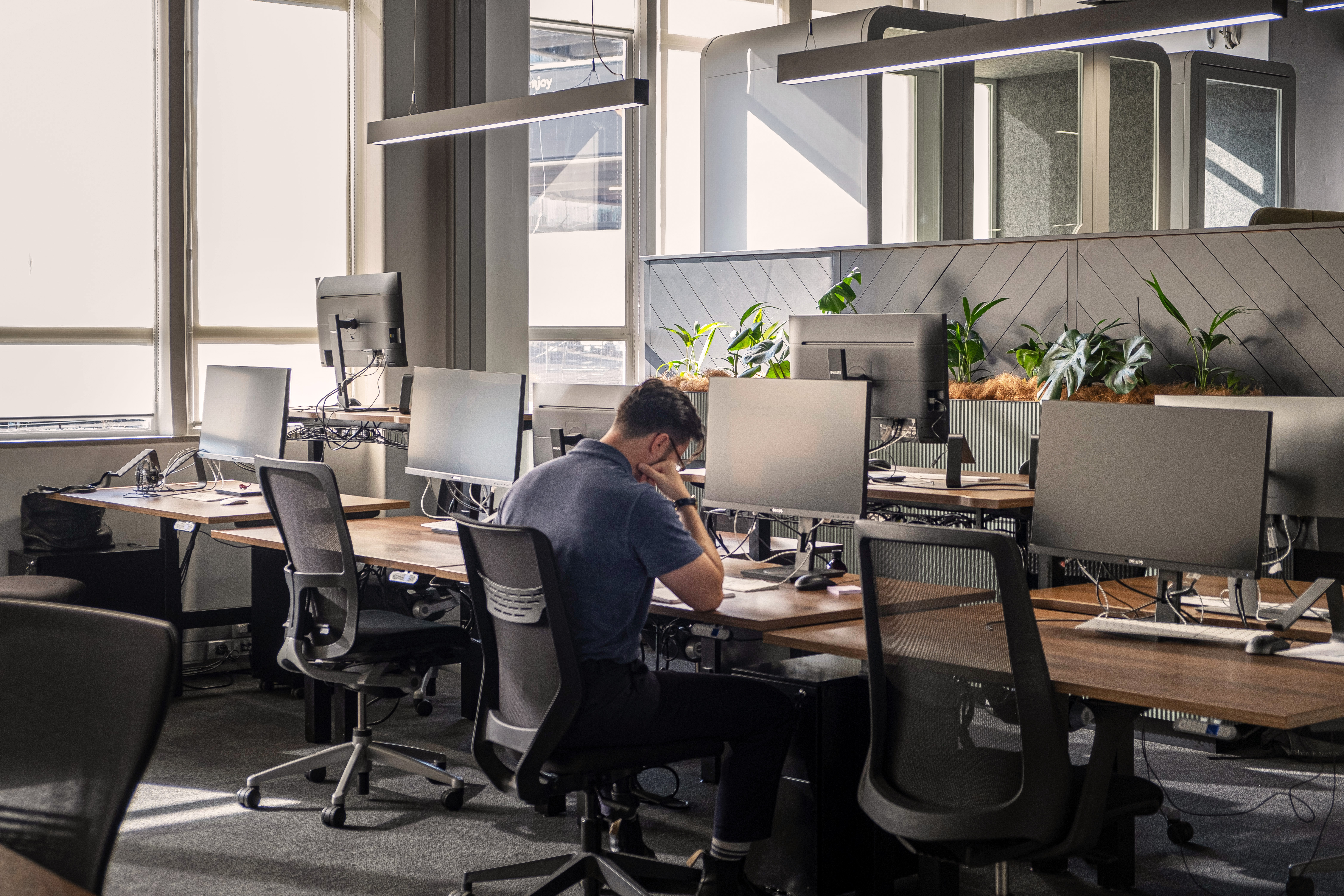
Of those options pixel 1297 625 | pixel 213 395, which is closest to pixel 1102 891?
pixel 1297 625

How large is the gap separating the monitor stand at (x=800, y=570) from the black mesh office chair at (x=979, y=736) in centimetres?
114

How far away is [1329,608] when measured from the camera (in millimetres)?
2834

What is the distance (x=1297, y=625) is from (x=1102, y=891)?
80cm

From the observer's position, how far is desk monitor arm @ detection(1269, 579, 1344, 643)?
2.71 metres

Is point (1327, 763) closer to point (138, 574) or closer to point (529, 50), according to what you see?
point (138, 574)

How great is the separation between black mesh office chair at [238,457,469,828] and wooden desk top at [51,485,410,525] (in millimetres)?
964

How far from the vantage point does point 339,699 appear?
4242mm

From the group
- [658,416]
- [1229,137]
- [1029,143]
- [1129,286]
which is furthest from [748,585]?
[1229,137]

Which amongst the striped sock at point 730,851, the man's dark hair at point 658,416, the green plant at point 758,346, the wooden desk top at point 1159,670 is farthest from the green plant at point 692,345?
the wooden desk top at point 1159,670

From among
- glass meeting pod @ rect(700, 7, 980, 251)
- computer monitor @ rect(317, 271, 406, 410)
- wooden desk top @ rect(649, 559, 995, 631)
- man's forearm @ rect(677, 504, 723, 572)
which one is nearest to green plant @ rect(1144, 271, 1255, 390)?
glass meeting pod @ rect(700, 7, 980, 251)

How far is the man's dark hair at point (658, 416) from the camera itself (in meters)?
2.93

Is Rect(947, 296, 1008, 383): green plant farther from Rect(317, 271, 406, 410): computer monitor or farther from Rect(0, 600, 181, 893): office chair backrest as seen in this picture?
Rect(0, 600, 181, 893): office chair backrest

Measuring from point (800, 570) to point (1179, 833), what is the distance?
48.0 inches

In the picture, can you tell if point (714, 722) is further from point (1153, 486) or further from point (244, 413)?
point (244, 413)
